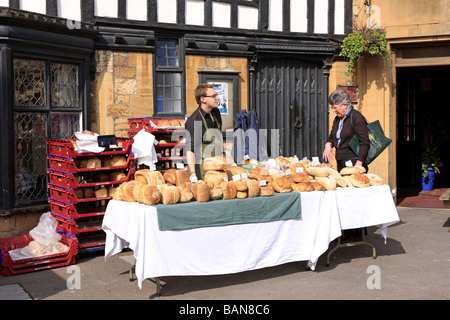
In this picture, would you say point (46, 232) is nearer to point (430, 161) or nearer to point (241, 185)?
point (241, 185)

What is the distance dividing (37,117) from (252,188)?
371 cm

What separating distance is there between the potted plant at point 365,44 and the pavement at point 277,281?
462cm

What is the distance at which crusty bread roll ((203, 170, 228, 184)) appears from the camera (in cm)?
609

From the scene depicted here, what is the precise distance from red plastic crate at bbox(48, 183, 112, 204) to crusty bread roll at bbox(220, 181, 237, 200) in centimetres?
215

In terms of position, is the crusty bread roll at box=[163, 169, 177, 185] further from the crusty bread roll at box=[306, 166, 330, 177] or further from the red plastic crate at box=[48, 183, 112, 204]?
the crusty bread roll at box=[306, 166, 330, 177]

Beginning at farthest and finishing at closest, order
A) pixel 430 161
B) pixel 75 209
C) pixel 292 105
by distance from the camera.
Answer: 1. pixel 430 161
2. pixel 292 105
3. pixel 75 209

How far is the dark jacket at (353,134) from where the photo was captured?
7.24 meters

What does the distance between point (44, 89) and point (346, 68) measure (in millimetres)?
6184

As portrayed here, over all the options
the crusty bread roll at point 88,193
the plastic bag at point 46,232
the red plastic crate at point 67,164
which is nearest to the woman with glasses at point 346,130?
the red plastic crate at point 67,164

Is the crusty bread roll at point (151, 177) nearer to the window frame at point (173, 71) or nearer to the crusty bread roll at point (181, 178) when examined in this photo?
the crusty bread roll at point (181, 178)

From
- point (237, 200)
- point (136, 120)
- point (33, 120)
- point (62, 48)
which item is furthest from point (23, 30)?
point (237, 200)

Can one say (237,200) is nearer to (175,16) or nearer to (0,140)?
(0,140)

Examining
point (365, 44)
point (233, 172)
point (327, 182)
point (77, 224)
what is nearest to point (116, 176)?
point (77, 224)

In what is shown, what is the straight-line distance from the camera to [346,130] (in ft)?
24.3
